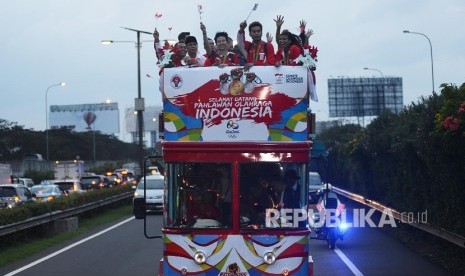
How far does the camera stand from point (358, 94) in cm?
8850

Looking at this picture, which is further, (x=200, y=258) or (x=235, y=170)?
(x=235, y=170)

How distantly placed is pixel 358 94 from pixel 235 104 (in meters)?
79.7

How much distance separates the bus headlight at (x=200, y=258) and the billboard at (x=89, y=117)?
124 metres

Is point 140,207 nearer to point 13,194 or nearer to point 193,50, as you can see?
point 193,50

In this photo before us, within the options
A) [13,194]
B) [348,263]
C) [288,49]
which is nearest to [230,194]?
[288,49]

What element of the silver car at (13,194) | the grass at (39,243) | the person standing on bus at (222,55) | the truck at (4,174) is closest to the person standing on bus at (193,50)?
the person standing on bus at (222,55)

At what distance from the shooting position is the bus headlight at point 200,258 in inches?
376

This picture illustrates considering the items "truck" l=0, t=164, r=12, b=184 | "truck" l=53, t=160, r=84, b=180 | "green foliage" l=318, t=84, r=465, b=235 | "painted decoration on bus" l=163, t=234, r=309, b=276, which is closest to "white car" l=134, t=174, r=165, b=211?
"green foliage" l=318, t=84, r=465, b=235

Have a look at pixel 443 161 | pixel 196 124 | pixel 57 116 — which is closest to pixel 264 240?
pixel 196 124

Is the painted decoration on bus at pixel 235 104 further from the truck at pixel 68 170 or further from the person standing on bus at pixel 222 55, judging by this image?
the truck at pixel 68 170

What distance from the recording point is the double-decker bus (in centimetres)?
955

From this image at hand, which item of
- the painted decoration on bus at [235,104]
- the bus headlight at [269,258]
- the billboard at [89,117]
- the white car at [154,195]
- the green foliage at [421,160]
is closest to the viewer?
the bus headlight at [269,258]

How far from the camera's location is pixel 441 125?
1664 cm

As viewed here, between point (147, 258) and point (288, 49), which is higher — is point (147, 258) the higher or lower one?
the lower one
